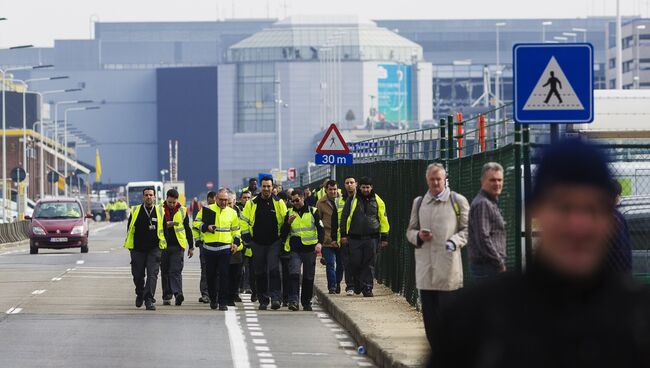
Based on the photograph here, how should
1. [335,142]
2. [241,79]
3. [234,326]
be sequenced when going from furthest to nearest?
[241,79] → [335,142] → [234,326]

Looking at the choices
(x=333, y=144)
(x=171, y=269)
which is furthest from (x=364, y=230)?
(x=333, y=144)

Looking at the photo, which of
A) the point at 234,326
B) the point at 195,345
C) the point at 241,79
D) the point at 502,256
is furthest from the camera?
the point at 241,79

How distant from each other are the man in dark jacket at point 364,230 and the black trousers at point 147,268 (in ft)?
8.77

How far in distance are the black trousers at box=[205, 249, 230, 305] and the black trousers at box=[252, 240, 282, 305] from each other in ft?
1.32

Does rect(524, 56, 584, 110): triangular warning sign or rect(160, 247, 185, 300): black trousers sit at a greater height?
rect(524, 56, 584, 110): triangular warning sign

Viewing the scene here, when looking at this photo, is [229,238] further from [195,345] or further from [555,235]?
[555,235]

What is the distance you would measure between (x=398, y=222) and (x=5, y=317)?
6.05 meters

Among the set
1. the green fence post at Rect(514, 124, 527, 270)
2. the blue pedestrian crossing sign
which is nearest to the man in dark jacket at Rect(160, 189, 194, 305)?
the green fence post at Rect(514, 124, 527, 270)

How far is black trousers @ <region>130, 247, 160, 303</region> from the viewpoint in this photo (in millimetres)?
23938

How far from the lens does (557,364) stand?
391 cm

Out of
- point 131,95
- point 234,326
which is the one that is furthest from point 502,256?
point 131,95

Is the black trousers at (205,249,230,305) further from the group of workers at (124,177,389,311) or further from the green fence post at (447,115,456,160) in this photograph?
the green fence post at (447,115,456,160)

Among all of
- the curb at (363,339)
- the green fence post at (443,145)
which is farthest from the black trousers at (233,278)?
the green fence post at (443,145)

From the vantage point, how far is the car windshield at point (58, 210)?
5012cm
